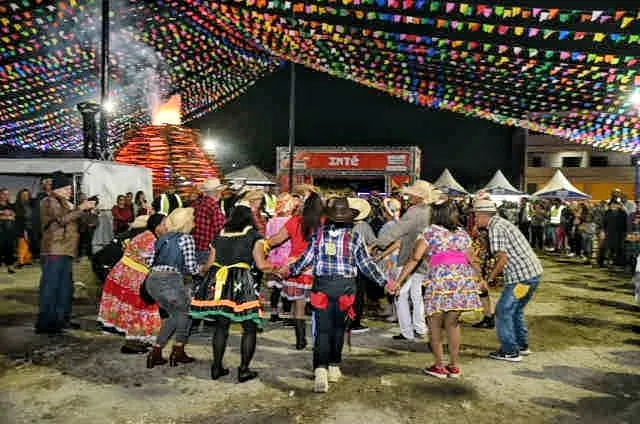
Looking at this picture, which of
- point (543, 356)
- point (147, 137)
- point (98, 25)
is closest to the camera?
point (543, 356)

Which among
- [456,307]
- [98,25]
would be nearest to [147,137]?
[98,25]

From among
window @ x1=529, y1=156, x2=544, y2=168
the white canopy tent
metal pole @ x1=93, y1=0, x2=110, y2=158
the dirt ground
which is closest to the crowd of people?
the dirt ground

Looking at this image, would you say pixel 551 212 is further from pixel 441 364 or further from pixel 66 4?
pixel 66 4

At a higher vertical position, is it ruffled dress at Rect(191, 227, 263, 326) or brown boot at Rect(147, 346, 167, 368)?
ruffled dress at Rect(191, 227, 263, 326)

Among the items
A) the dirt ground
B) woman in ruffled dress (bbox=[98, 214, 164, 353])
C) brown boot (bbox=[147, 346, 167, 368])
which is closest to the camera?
the dirt ground

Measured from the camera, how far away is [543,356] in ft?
18.6

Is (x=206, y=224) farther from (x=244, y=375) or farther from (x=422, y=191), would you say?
(x=422, y=191)

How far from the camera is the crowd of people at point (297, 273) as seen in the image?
448 cm

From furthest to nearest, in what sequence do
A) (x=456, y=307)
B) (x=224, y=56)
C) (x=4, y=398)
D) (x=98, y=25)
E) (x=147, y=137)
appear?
1. (x=224, y=56)
2. (x=98, y=25)
3. (x=147, y=137)
4. (x=456, y=307)
5. (x=4, y=398)

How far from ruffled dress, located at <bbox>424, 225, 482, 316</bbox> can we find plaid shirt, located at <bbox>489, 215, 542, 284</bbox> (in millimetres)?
586

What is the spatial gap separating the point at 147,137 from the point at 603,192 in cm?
4412

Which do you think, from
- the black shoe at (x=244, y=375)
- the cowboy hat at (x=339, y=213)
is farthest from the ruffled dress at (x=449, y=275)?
the black shoe at (x=244, y=375)

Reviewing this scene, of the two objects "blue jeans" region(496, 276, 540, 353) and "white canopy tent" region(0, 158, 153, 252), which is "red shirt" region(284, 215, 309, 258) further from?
"white canopy tent" region(0, 158, 153, 252)

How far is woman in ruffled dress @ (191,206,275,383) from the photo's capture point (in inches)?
174
